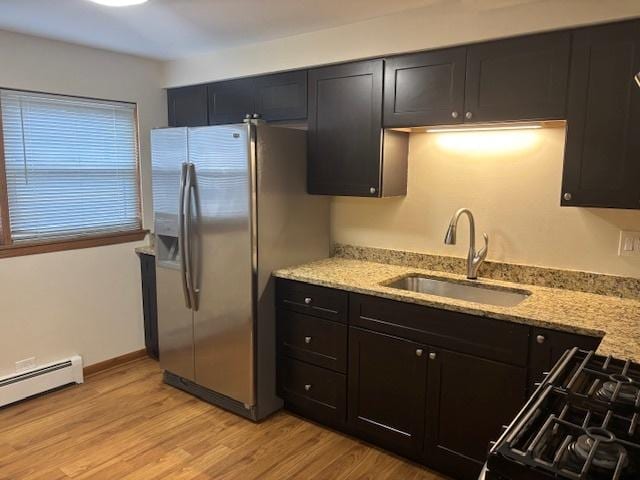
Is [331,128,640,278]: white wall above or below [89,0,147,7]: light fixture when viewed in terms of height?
below

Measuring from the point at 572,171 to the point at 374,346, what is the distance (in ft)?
4.05

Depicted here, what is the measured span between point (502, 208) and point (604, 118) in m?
0.72

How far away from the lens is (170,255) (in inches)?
127

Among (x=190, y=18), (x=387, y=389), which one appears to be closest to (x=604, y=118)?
(x=387, y=389)

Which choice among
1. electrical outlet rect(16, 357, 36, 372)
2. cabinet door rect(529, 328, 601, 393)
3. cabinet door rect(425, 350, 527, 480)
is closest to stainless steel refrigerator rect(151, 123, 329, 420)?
electrical outlet rect(16, 357, 36, 372)

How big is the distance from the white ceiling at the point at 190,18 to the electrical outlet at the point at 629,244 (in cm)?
115

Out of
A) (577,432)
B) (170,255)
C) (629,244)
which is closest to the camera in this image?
(577,432)

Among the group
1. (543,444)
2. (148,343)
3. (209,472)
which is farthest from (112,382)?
(543,444)

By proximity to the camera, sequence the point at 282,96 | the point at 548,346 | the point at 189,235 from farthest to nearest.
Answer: the point at 282,96 < the point at 189,235 < the point at 548,346

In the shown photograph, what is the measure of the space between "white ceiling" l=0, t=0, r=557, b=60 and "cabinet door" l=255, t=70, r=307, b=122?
246 millimetres

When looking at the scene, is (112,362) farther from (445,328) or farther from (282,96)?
(445,328)

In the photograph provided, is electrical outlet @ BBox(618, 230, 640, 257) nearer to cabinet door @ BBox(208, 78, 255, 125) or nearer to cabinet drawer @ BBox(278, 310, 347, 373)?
cabinet drawer @ BBox(278, 310, 347, 373)

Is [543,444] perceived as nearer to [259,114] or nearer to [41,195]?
[259,114]

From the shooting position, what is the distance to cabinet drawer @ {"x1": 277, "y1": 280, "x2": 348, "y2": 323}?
8.61ft
